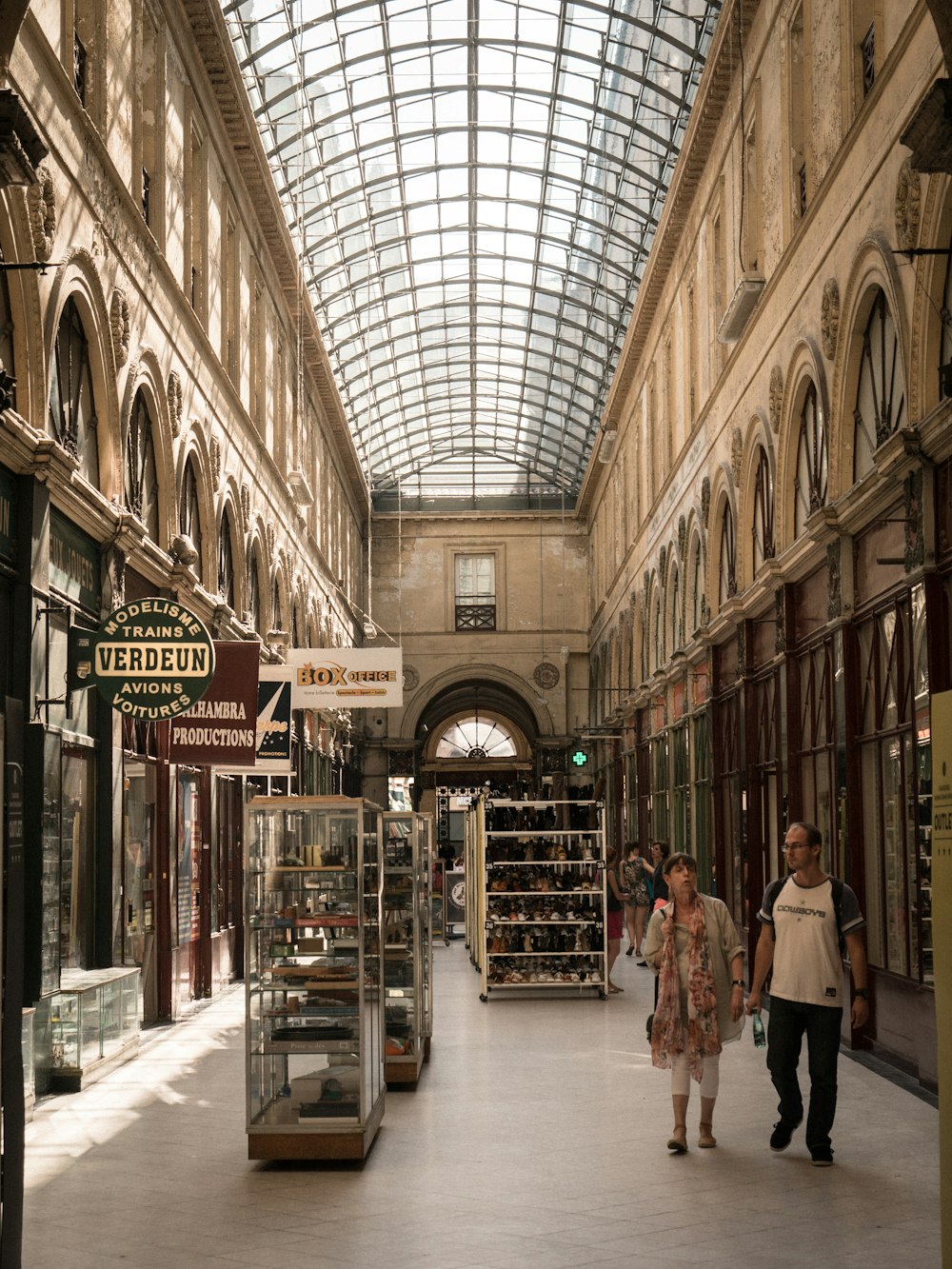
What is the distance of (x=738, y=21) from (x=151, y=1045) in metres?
13.0

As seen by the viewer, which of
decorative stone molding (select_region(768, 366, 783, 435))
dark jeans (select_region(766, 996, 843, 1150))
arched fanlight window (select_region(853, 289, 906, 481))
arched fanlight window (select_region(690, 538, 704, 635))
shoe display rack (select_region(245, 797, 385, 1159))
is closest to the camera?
dark jeans (select_region(766, 996, 843, 1150))

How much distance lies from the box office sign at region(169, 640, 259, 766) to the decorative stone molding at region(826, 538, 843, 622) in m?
5.31

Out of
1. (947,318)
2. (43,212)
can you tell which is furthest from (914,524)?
(43,212)

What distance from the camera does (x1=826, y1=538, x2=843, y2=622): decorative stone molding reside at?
13.5 meters

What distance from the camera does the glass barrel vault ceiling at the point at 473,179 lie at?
22.3 metres

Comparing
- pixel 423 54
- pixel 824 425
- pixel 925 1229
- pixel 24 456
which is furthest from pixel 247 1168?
pixel 423 54

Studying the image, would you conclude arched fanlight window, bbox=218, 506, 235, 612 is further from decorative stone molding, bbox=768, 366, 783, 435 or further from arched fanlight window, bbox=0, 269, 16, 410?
arched fanlight window, bbox=0, 269, 16, 410

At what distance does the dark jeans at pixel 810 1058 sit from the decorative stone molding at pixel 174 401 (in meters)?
10.3

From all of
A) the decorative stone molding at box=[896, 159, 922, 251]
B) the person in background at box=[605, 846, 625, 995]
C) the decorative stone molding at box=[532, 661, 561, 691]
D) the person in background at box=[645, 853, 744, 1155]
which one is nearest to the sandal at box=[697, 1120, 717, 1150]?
the person in background at box=[645, 853, 744, 1155]

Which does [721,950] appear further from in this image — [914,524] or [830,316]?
[830,316]

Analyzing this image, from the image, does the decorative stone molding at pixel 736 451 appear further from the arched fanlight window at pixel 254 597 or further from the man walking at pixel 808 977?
the man walking at pixel 808 977

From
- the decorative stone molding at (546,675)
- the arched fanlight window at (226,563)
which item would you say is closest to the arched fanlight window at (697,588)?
the arched fanlight window at (226,563)

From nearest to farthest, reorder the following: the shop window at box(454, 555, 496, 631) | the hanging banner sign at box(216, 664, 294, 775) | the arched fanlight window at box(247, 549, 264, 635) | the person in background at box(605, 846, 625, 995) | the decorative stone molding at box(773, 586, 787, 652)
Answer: the decorative stone molding at box(773, 586, 787, 652), the hanging banner sign at box(216, 664, 294, 775), the person in background at box(605, 846, 625, 995), the arched fanlight window at box(247, 549, 264, 635), the shop window at box(454, 555, 496, 631)

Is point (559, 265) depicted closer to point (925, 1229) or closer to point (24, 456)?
point (24, 456)
